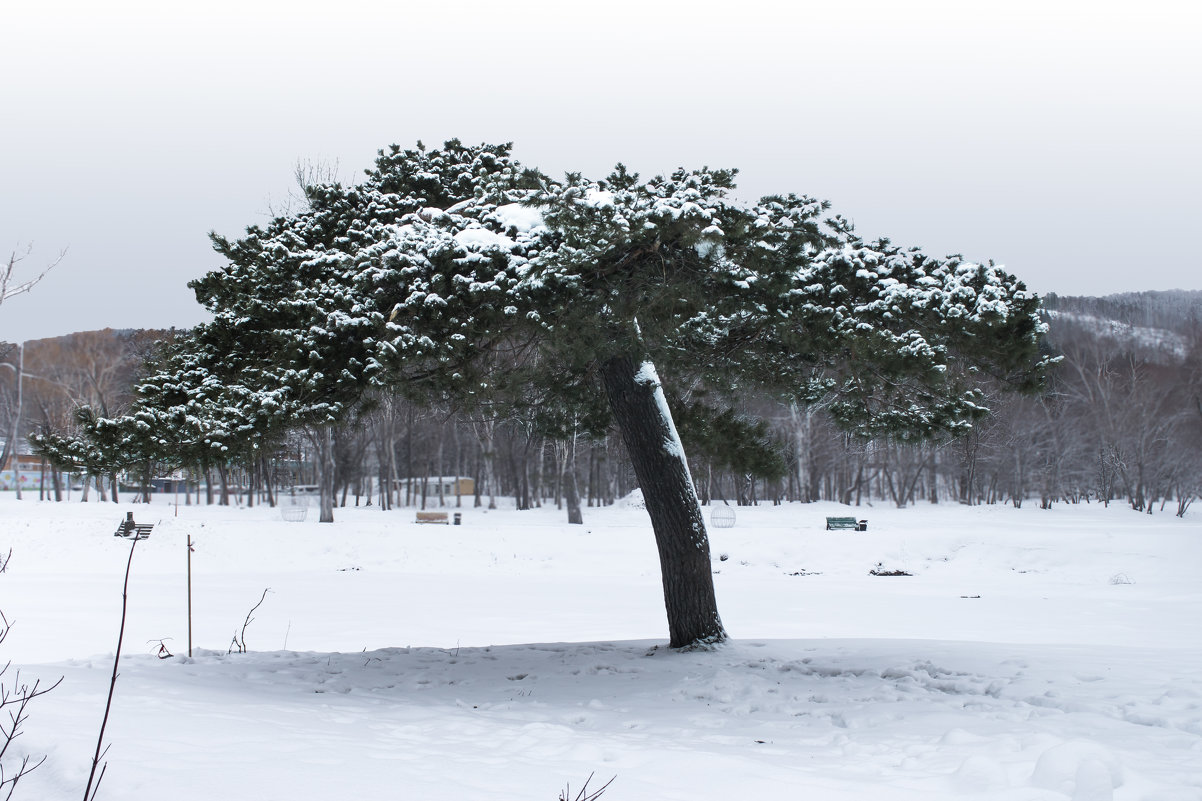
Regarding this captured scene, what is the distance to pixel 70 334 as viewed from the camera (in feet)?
225

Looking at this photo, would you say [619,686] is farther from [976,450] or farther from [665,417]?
[976,450]

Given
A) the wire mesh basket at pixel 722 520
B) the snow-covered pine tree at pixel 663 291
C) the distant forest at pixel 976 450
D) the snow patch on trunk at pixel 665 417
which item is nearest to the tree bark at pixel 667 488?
the snow patch on trunk at pixel 665 417

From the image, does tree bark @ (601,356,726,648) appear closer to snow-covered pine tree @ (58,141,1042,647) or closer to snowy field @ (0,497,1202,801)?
snow-covered pine tree @ (58,141,1042,647)

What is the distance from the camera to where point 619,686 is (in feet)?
27.1

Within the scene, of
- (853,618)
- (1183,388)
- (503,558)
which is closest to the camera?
(853,618)

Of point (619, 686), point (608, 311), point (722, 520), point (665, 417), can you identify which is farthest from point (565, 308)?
point (722, 520)

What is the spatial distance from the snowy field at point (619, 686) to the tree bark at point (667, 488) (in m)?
0.62

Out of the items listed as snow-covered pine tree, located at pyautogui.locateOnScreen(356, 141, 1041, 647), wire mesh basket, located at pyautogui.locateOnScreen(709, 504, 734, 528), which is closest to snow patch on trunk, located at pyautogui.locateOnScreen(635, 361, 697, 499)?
snow-covered pine tree, located at pyautogui.locateOnScreen(356, 141, 1041, 647)

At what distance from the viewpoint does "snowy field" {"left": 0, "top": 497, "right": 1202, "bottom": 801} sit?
15.3ft

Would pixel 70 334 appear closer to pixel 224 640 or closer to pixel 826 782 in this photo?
pixel 224 640

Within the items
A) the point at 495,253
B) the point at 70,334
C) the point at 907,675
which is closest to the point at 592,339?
the point at 495,253

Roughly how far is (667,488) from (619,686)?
93.8 inches

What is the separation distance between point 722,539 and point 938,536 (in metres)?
6.57

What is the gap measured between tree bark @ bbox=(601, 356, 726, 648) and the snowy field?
623 millimetres
